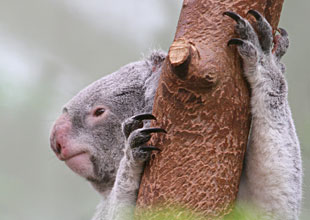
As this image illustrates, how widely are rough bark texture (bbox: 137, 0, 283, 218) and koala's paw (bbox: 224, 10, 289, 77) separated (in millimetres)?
39

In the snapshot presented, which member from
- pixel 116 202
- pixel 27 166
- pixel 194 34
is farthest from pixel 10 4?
pixel 194 34

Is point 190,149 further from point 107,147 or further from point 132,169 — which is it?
point 107,147

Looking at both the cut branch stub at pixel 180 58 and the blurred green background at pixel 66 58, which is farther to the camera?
the blurred green background at pixel 66 58

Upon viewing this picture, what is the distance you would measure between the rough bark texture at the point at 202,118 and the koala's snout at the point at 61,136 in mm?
1437

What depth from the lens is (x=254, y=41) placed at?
222 centimetres

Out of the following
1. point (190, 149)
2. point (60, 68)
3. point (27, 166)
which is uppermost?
point (60, 68)

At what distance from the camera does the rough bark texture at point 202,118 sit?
2039 millimetres

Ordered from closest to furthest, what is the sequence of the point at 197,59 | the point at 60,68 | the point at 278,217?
the point at 197,59 → the point at 278,217 → the point at 60,68

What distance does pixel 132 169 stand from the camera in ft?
8.06

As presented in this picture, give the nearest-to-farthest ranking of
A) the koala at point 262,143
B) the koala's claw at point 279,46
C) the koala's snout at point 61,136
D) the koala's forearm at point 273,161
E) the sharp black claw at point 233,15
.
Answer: the sharp black claw at point 233,15 < the koala at point 262,143 < the koala's forearm at point 273,161 < the koala's claw at point 279,46 < the koala's snout at point 61,136

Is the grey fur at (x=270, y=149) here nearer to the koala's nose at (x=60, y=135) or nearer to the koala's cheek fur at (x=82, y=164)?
the koala's cheek fur at (x=82, y=164)

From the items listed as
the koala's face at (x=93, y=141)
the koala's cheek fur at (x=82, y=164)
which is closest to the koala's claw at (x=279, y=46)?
the koala's face at (x=93, y=141)

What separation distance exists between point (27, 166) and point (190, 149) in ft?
14.2

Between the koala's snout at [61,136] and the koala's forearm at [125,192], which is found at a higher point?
the koala's snout at [61,136]
